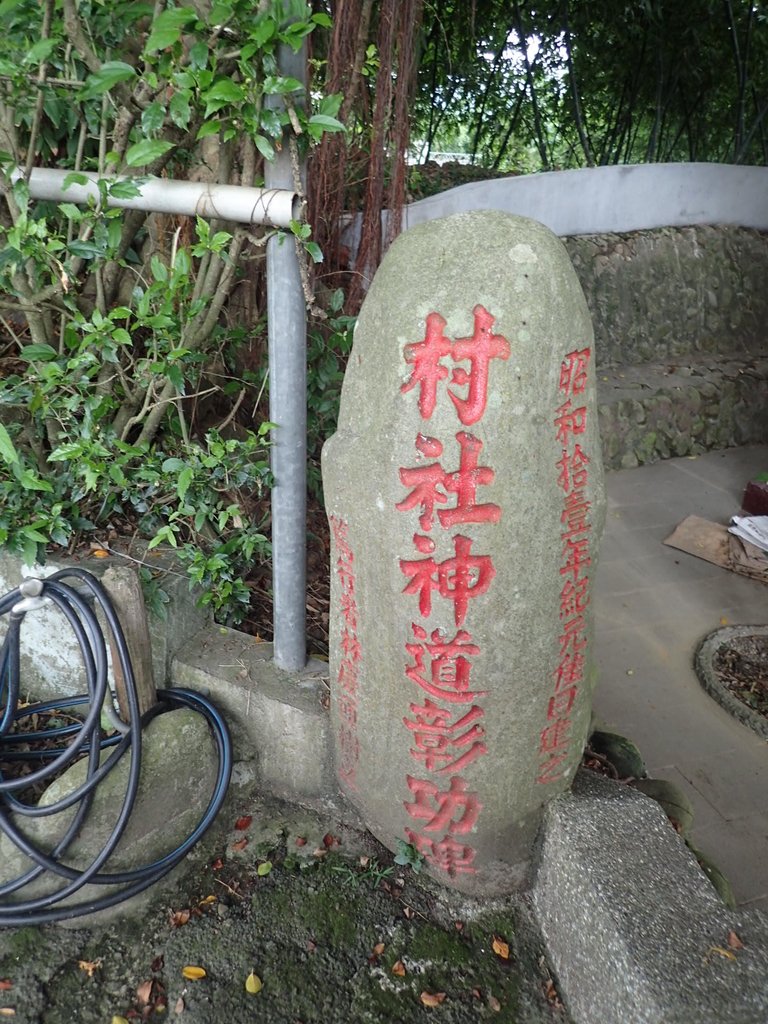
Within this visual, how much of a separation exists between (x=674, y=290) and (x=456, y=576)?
6.81 metres

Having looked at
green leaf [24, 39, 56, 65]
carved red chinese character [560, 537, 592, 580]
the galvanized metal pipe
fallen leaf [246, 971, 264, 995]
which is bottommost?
fallen leaf [246, 971, 264, 995]

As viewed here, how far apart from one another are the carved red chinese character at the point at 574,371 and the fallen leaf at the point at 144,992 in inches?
75.6

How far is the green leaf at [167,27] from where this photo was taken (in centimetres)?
179

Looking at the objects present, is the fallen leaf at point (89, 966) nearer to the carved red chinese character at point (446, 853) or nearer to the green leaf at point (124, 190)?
the carved red chinese character at point (446, 853)

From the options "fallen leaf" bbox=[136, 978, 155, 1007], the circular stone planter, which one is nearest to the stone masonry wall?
the circular stone planter

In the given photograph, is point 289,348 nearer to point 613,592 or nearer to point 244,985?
point 244,985

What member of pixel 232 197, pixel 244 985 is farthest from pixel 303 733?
pixel 232 197

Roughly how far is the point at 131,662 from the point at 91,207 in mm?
1345

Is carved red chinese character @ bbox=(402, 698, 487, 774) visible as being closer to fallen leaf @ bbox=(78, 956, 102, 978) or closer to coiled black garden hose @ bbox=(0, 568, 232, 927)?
coiled black garden hose @ bbox=(0, 568, 232, 927)

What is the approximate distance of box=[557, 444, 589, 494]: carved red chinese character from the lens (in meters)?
1.84

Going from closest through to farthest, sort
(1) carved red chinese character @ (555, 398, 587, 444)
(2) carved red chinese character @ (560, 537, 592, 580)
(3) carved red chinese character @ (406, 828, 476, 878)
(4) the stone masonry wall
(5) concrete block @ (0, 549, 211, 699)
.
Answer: (1) carved red chinese character @ (555, 398, 587, 444) < (2) carved red chinese character @ (560, 537, 592, 580) < (3) carved red chinese character @ (406, 828, 476, 878) < (5) concrete block @ (0, 549, 211, 699) < (4) the stone masonry wall

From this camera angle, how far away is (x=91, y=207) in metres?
2.19

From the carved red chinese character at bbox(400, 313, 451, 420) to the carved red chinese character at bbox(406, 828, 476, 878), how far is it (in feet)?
4.23

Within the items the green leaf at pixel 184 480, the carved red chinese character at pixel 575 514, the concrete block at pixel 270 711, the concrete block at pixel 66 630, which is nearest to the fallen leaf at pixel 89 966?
the concrete block at pixel 270 711
